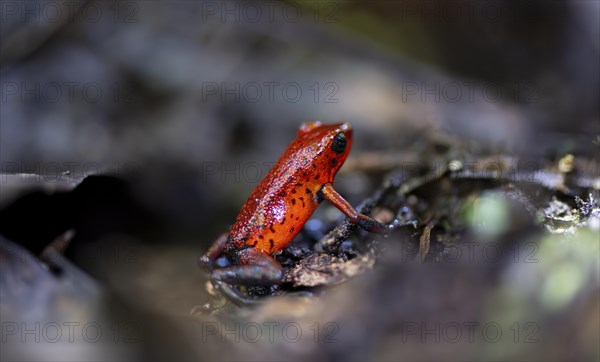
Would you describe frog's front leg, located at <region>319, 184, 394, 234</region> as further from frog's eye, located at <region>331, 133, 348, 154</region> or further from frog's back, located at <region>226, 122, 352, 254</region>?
frog's eye, located at <region>331, 133, 348, 154</region>

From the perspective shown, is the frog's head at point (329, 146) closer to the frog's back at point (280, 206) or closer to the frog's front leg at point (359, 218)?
the frog's back at point (280, 206)

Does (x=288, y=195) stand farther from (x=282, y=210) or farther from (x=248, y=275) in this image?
(x=248, y=275)

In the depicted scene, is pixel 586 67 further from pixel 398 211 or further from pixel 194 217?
pixel 194 217

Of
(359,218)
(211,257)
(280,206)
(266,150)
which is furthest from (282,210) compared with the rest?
(266,150)

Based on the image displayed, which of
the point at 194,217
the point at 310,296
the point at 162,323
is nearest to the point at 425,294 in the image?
the point at 310,296

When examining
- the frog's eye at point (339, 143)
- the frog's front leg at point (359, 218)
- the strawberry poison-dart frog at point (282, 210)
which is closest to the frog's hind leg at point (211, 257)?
the strawberry poison-dart frog at point (282, 210)

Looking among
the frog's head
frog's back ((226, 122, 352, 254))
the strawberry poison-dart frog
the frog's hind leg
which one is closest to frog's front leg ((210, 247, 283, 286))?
the strawberry poison-dart frog
